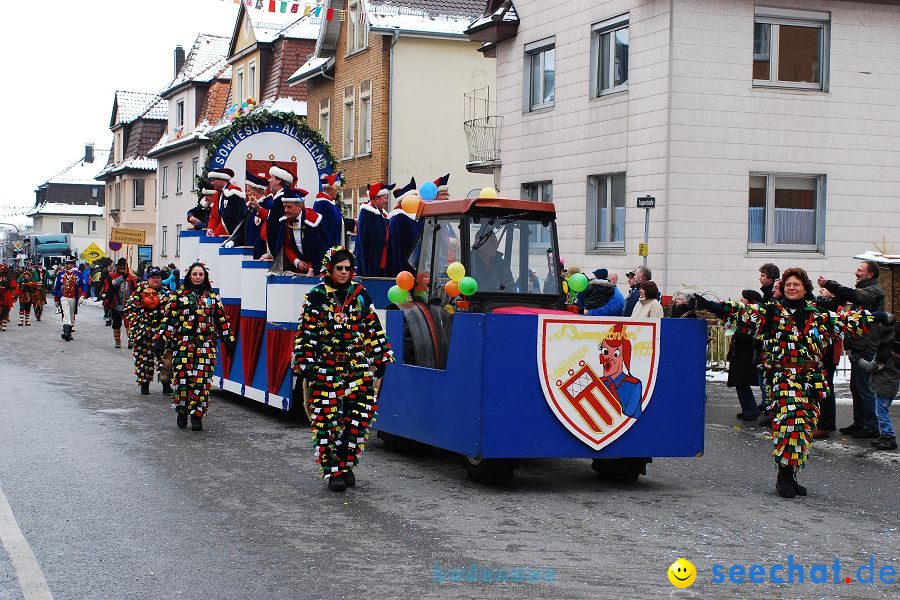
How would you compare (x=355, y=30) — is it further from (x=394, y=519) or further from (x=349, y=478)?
(x=394, y=519)

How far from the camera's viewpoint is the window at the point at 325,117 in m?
38.9

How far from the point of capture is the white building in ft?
72.0

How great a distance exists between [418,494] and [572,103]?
55.2ft

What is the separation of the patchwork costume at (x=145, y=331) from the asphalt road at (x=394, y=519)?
3.04m

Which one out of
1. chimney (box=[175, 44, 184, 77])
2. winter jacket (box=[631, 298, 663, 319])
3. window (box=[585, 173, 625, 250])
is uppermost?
chimney (box=[175, 44, 184, 77])

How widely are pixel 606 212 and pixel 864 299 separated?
1424 centimetres

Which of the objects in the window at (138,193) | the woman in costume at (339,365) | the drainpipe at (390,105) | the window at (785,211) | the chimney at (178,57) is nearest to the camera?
the woman in costume at (339,365)

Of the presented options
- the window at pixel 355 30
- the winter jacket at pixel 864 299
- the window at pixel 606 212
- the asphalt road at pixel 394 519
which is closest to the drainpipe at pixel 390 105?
the window at pixel 355 30

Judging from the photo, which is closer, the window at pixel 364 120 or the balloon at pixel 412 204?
the balloon at pixel 412 204

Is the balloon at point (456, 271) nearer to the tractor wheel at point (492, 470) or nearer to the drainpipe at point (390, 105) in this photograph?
the tractor wheel at point (492, 470)

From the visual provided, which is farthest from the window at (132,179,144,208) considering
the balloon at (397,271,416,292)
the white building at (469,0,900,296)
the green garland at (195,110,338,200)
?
the balloon at (397,271,416,292)

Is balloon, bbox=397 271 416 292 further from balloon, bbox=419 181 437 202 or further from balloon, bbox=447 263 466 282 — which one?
balloon, bbox=419 181 437 202

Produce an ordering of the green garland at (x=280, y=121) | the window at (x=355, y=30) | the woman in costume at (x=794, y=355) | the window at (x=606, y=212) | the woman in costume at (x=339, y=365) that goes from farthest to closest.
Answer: the window at (x=355, y=30), the window at (x=606, y=212), the green garland at (x=280, y=121), the woman in costume at (x=794, y=355), the woman in costume at (x=339, y=365)

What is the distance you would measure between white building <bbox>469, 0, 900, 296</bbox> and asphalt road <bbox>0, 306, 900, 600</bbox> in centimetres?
953
